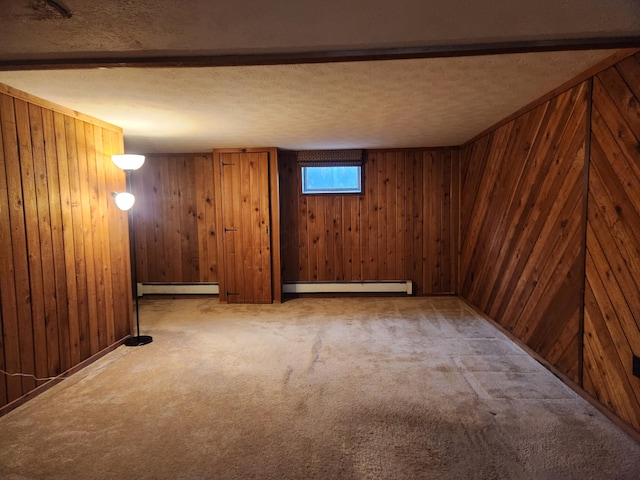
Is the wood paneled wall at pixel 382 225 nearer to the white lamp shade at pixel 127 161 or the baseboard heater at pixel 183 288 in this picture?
the baseboard heater at pixel 183 288

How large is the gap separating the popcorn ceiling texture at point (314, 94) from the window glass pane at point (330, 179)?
1231mm

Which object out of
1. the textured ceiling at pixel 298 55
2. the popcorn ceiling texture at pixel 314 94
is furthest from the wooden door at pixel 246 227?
the textured ceiling at pixel 298 55

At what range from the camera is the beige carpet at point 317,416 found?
1828 millimetres

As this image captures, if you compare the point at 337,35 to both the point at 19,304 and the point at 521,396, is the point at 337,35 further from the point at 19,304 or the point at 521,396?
the point at 19,304

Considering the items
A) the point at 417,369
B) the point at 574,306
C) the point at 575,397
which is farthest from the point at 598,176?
the point at 417,369

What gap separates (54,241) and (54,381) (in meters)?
1.03

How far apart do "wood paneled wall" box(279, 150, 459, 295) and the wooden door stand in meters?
0.49

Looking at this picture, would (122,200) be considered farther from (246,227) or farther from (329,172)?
(329,172)

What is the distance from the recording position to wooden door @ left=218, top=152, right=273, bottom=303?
497cm

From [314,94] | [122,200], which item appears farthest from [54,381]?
[314,94]

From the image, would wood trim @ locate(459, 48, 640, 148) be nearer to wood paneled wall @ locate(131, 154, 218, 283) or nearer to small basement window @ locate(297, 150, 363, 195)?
small basement window @ locate(297, 150, 363, 195)

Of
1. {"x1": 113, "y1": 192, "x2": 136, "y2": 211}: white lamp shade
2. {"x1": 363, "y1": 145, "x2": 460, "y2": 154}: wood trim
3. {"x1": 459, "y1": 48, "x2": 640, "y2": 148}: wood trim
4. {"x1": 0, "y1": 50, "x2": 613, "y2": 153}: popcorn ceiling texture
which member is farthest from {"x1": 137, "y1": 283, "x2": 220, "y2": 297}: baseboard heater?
{"x1": 459, "y1": 48, "x2": 640, "y2": 148}: wood trim

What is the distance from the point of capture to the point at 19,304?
250 cm

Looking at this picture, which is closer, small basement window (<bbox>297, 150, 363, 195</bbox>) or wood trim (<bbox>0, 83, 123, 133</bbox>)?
wood trim (<bbox>0, 83, 123, 133</bbox>)
